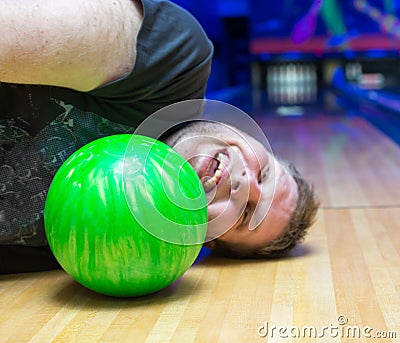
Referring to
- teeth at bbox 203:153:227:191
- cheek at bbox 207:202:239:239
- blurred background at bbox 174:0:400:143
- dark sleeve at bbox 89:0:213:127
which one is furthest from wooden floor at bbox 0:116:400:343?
blurred background at bbox 174:0:400:143

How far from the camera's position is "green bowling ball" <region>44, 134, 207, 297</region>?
1280 millimetres

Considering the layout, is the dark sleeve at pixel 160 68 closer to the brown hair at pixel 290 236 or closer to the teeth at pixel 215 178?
the teeth at pixel 215 178

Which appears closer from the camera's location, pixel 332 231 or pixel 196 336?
pixel 196 336

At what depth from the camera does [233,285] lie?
4.85 feet

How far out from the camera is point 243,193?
1.57m

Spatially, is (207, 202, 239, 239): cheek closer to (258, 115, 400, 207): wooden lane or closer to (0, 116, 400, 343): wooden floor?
(0, 116, 400, 343): wooden floor

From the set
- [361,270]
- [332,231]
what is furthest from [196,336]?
[332,231]

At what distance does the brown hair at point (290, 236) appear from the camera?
1.67 metres

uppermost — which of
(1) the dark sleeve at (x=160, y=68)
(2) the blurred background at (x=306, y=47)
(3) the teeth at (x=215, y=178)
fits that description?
(1) the dark sleeve at (x=160, y=68)

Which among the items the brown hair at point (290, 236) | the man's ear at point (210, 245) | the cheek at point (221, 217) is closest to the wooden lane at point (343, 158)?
the brown hair at point (290, 236)

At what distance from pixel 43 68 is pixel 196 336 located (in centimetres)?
64

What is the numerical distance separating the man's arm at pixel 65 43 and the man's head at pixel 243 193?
0.26 m

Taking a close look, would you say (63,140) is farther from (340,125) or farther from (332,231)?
(340,125)

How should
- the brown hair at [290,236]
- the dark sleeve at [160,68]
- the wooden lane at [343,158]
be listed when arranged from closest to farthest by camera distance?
the dark sleeve at [160,68] < the brown hair at [290,236] < the wooden lane at [343,158]
